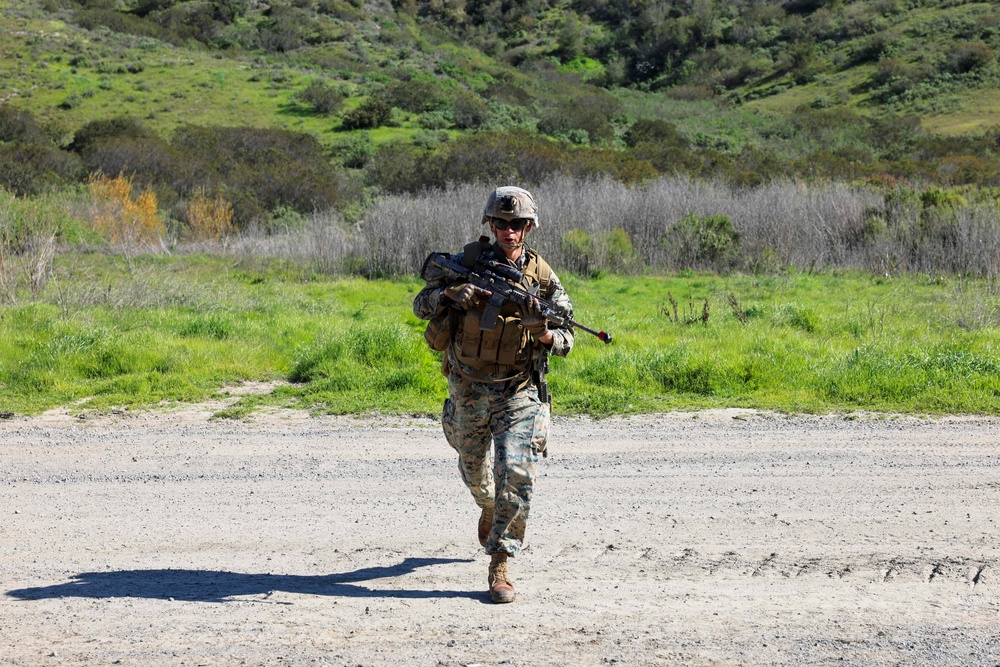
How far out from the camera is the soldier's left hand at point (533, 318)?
4.43m

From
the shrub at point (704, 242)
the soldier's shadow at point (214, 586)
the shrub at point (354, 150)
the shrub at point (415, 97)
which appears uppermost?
the shrub at point (415, 97)

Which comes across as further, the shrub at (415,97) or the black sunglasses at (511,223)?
the shrub at (415,97)

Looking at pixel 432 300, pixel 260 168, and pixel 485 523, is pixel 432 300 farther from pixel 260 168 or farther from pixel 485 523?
pixel 260 168

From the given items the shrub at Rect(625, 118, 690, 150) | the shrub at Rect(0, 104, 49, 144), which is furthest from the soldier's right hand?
the shrub at Rect(625, 118, 690, 150)

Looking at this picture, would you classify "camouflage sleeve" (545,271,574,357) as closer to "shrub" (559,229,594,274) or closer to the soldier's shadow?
the soldier's shadow

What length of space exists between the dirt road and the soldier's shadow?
0.05ft

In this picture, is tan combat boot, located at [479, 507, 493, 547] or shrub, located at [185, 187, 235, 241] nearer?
tan combat boot, located at [479, 507, 493, 547]

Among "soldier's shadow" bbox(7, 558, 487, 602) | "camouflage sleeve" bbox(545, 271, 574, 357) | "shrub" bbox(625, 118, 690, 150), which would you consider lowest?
"soldier's shadow" bbox(7, 558, 487, 602)

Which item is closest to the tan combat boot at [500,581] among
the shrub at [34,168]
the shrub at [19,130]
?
the shrub at [34,168]

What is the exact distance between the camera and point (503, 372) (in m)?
4.66

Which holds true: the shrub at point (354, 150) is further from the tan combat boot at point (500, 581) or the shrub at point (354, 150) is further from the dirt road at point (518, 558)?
the tan combat boot at point (500, 581)

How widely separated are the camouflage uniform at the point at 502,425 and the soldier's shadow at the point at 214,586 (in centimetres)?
43

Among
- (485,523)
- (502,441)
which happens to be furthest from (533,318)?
(485,523)

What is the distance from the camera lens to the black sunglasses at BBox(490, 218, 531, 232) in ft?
15.2
